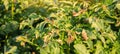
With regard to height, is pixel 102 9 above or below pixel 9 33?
above

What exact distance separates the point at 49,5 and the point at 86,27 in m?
0.47

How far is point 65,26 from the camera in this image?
7.66ft

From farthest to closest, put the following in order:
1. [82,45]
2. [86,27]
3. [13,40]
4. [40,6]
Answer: [40,6] → [13,40] → [86,27] → [82,45]

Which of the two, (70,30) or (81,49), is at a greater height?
(70,30)

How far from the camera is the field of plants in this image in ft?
7.48

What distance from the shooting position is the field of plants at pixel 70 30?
2.28 metres

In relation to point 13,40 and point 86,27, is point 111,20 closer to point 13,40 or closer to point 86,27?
point 86,27

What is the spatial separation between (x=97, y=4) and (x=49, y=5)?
46 cm

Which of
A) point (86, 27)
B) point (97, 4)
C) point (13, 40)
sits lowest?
point (13, 40)

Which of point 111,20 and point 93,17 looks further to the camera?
point 111,20

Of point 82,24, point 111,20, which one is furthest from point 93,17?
point 111,20

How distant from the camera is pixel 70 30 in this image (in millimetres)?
2285

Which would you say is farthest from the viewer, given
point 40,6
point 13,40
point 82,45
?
point 40,6

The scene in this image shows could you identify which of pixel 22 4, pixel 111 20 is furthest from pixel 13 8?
pixel 111 20
